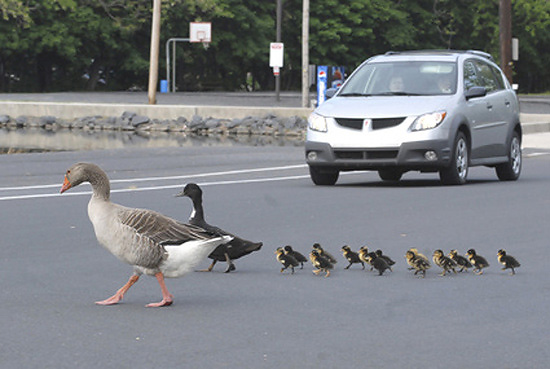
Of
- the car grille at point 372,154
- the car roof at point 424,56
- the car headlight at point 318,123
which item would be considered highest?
the car roof at point 424,56

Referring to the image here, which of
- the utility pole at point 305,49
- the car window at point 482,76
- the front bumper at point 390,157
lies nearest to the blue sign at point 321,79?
the utility pole at point 305,49

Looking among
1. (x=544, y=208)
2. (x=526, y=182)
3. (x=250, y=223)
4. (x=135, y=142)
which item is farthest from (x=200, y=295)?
(x=135, y=142)

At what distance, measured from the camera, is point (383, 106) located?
1680 cm

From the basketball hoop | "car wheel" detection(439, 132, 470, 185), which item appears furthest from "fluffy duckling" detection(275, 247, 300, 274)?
the basketball hoop

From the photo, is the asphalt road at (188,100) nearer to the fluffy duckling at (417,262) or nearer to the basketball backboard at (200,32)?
the basketball backboard at (200,32)

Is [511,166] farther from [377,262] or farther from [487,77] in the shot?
[377,262]

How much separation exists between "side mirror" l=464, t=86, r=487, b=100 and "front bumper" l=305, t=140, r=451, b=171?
3.29 ft

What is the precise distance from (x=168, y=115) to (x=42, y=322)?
33091 millimetres

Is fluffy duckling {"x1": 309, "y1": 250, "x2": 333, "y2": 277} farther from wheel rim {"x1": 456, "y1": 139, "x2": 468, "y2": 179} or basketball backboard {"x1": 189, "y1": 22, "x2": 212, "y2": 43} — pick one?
basketball backboard {"x1": 189, "y1": 22, "x2": 212, "y2": 43}

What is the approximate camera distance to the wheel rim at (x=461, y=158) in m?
17.2

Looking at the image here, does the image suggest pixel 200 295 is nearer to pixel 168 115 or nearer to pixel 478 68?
pixel 478 68

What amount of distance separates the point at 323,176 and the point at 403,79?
178 centimetres

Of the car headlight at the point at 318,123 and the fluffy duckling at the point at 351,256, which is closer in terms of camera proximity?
the fluffy duckling at the point at 351,256

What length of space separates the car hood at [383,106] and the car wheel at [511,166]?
189cm
